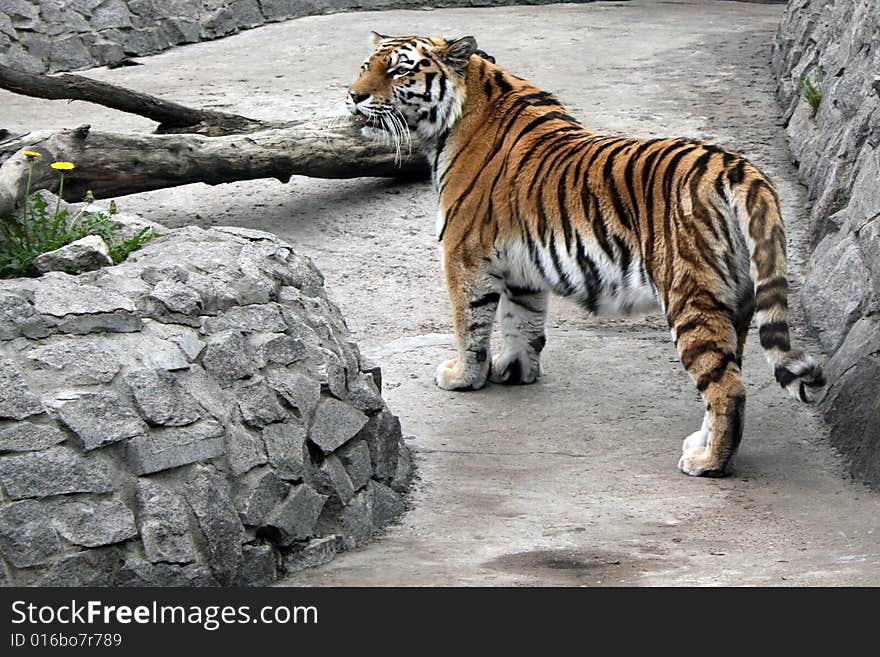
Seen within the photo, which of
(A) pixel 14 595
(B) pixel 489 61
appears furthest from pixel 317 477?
(B) pixel 489 61

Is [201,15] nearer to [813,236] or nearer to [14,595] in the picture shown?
[813,236]

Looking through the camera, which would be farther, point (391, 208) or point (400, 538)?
point (391, 208)

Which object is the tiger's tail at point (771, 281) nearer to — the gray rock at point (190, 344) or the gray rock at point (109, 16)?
the gray rock at point (190, 344)

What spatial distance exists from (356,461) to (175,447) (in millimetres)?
974

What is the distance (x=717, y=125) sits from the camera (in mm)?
10320

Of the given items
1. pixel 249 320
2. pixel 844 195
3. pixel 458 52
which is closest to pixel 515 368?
pixel 458 52

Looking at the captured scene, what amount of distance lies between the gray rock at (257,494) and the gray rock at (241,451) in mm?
32

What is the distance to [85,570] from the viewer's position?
388cm

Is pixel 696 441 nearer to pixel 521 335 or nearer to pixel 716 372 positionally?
pixel 716 372

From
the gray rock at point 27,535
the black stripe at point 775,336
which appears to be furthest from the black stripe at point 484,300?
the gray rock at point 27,535

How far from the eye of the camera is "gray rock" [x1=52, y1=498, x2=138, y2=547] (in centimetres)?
388

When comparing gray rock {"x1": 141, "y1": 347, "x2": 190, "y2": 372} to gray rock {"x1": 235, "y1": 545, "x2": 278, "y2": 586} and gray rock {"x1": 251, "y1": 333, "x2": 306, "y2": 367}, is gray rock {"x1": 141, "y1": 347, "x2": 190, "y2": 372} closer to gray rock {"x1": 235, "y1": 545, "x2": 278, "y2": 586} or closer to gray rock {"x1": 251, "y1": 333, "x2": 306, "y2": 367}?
gray rock {"x1": 251, "y1": 333, "x2": 306, "y2": 367}

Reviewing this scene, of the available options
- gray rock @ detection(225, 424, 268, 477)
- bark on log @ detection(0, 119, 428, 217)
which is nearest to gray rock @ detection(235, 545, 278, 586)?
gray rock @ detection(225, 424, 268, 477)

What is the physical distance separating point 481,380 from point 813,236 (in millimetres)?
2491
